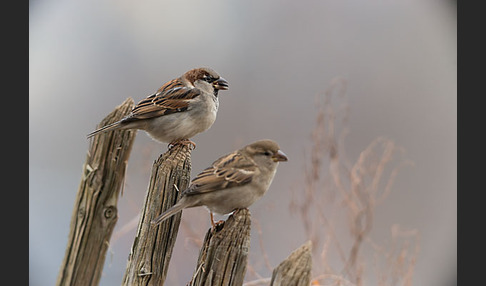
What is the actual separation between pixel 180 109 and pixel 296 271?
4.98 feet

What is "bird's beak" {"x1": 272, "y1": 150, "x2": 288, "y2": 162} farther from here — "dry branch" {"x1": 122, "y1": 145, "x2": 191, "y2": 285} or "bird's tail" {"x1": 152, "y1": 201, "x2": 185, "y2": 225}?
"bird's tail" {"x1": 152, "y1": 201, "x2": 185, "y2": 225}

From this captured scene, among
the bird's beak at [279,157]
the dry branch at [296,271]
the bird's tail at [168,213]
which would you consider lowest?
the dry branch at [296,271]

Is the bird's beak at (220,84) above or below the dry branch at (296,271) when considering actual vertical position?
above

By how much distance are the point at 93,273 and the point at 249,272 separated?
3.93ft

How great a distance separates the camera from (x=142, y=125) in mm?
3461

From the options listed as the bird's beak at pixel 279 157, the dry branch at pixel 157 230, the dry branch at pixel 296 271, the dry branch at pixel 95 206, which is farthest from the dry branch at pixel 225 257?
the dry branch at pixel 95 206

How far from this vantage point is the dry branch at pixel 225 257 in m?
2.53

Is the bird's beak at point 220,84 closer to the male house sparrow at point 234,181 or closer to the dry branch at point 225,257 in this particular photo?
the male house sparrow at point 234,181

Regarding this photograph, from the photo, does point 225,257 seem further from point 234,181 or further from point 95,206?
point 95,206

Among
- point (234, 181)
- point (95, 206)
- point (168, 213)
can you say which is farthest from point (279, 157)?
point (95, 206)

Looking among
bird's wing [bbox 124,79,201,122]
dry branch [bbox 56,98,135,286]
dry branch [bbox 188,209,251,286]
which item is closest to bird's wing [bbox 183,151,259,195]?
dry branch [bbox 188,209,251,286]

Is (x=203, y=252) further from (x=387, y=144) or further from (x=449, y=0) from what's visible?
(x=449, y=0)

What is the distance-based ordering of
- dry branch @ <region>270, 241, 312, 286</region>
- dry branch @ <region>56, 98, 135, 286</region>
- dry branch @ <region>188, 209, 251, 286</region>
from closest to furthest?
dry branch @ <region>270, 241, 312, 286</region>, dry branch @ <region>188, 209, 251, 286</region>, dry branch @ <region>56, 98, 135, 286</region>

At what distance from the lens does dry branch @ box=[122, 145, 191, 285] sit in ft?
9.40
